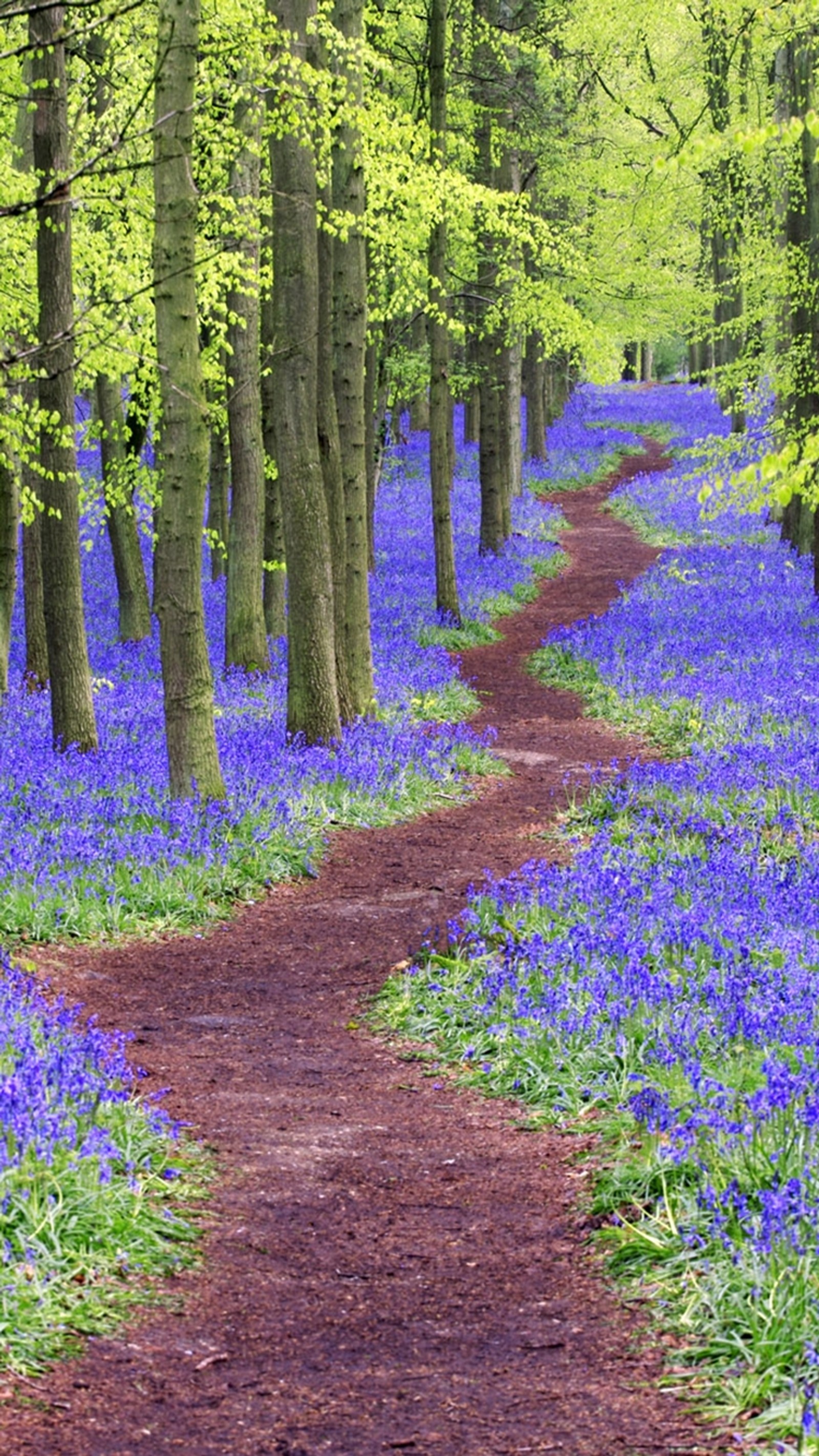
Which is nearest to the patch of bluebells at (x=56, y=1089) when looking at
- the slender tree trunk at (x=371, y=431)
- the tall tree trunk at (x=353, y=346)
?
the tall tree trunk at (x=353, y=346)

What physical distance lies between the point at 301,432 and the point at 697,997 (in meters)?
7.91

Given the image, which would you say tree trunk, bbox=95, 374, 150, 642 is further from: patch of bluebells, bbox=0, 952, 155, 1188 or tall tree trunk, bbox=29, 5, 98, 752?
patch of bluebells, bbox=0, 952, 155, 1188

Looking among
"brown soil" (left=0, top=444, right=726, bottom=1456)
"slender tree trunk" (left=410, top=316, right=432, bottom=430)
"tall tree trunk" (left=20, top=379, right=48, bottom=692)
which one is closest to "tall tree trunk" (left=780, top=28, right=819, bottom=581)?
"slender tree trunk" (left=410, top=316, right=432, bottom=430)

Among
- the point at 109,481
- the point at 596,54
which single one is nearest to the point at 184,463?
the point at 109,481

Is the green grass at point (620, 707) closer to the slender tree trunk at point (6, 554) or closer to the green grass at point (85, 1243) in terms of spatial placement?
the slender tree trunk at point (6, 554)

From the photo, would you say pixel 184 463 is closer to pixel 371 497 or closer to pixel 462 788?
pixel 462 788

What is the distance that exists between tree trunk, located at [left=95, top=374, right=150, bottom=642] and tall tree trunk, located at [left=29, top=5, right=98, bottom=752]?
5.53m

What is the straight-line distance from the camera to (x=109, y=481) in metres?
18.5

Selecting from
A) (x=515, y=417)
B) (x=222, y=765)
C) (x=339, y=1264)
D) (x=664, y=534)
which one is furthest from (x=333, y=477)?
(x=664, y=534)

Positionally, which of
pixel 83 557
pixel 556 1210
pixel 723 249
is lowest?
pixel 556 1210

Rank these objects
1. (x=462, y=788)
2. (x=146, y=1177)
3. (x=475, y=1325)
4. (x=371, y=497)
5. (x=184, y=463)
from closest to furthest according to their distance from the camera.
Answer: (x=475, y=1325), (x=146, y=1177), (x=184, y=463), (x=462, y=788), (x=371, y=497)

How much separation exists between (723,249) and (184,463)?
31951mm

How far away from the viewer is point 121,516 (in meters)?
21.5

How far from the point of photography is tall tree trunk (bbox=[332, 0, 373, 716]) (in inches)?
519
